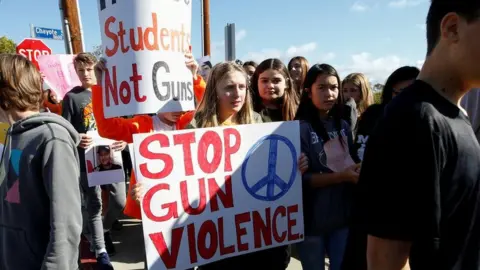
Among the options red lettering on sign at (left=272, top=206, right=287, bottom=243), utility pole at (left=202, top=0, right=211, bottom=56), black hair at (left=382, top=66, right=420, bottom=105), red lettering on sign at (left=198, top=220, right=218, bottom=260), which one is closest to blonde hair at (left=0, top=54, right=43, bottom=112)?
red lettering on sign at (left=198, top=220, right=218, bottom=260)

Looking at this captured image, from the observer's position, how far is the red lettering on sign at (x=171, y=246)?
1764 mm

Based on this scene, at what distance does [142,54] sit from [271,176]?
3.34ft

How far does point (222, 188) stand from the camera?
6.45ft

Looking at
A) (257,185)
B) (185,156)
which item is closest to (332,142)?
(257,185)

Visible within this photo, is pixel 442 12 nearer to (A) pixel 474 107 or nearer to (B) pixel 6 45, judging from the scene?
(A) pixel 474 107

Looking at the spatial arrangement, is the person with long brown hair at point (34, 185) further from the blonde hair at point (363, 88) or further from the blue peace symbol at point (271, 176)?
the blonde hair at point (363, 88)

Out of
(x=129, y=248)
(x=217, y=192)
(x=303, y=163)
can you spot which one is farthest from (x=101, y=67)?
(x=129, y=248)

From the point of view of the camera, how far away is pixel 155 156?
178 cm

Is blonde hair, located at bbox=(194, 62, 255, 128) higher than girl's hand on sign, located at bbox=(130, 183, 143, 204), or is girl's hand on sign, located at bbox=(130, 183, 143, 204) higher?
blonde hair, located at bbox=(194, 62, 255, 128)

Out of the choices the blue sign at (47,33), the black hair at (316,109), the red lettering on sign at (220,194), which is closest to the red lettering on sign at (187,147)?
the red lettering on sign at (220,194)

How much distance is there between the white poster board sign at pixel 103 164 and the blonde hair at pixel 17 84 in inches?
59.8

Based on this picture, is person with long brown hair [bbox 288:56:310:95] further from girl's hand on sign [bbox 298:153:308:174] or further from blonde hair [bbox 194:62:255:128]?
girl's hand on sign [bbox 298:153:308:174]

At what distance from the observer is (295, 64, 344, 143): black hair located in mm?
2256

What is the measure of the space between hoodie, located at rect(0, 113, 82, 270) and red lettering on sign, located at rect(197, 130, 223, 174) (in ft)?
2.04
